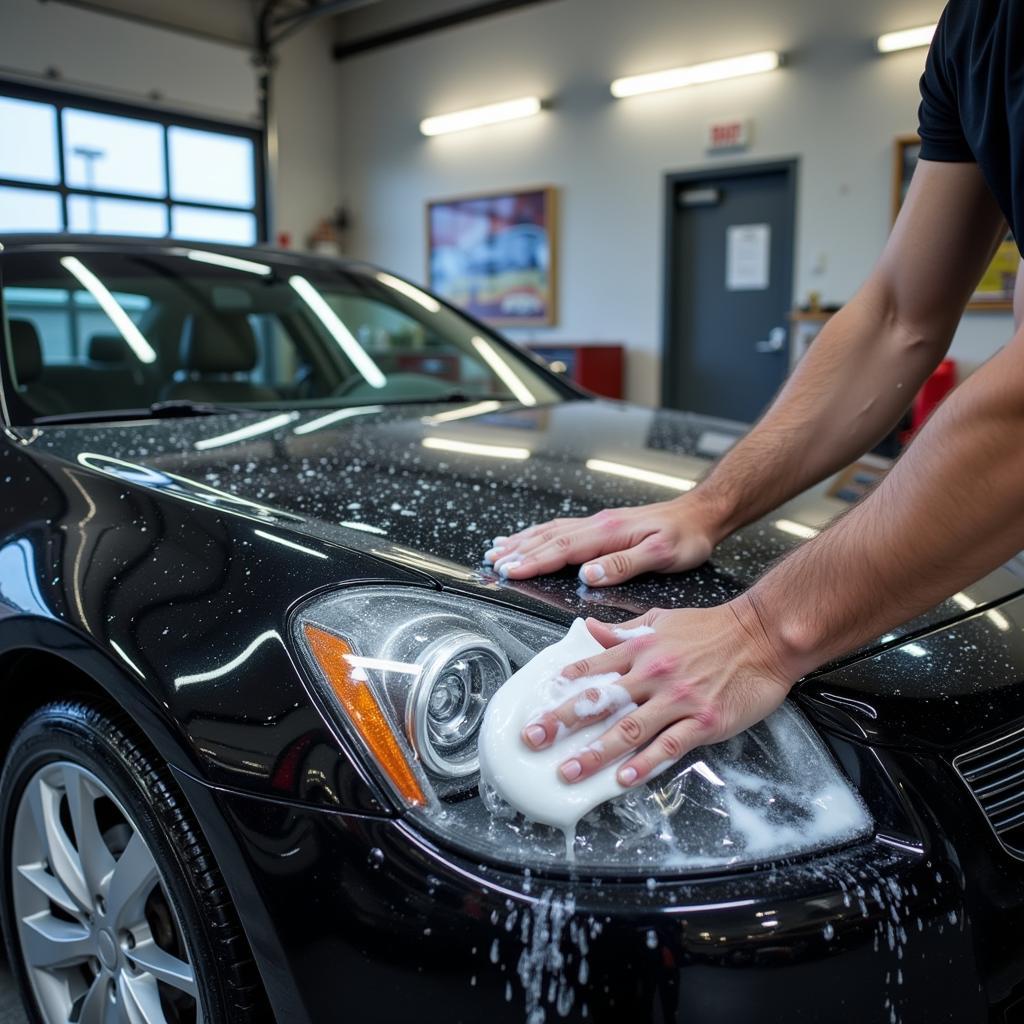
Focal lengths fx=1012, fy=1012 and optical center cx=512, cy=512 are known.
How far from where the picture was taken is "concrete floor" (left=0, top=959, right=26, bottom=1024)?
48.9 inches

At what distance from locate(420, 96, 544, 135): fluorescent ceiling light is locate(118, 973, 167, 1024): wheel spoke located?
25.0ft

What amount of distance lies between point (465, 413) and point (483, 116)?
22.7 feet

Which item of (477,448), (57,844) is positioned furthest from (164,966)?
(477,448)

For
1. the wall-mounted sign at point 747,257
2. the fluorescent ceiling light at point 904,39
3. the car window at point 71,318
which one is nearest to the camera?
the car window at point 71,318

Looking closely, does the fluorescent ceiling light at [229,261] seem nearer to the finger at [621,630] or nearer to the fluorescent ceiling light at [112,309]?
the fluorescent ceiling light at [112,309]

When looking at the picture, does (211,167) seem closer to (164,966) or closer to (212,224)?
(212,224)

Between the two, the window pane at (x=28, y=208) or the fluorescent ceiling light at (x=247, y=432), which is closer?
the fluorescent ceiling light at (x=247, y=432)

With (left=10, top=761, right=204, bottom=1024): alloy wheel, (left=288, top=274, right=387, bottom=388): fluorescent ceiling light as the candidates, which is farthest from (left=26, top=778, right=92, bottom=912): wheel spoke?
(left=288, top=274, right=387, bottom=388): fluorescent ceiling light

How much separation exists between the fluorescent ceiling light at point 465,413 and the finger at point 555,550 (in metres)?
0.68

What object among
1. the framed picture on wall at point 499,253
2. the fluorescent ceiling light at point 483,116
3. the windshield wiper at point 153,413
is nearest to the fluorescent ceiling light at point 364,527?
the windshield wiper at point 153,413

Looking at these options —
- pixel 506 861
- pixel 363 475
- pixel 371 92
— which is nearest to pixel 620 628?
pixel 506 861

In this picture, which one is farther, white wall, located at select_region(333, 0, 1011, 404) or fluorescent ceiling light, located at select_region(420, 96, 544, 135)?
fluorescent ceiling light, located at select_region(420, 96, 544, 135)

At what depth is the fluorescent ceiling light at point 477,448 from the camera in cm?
146

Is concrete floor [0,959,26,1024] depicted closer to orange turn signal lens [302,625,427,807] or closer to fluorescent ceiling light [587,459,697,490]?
orange turn signal lens [302,625,427,807]
